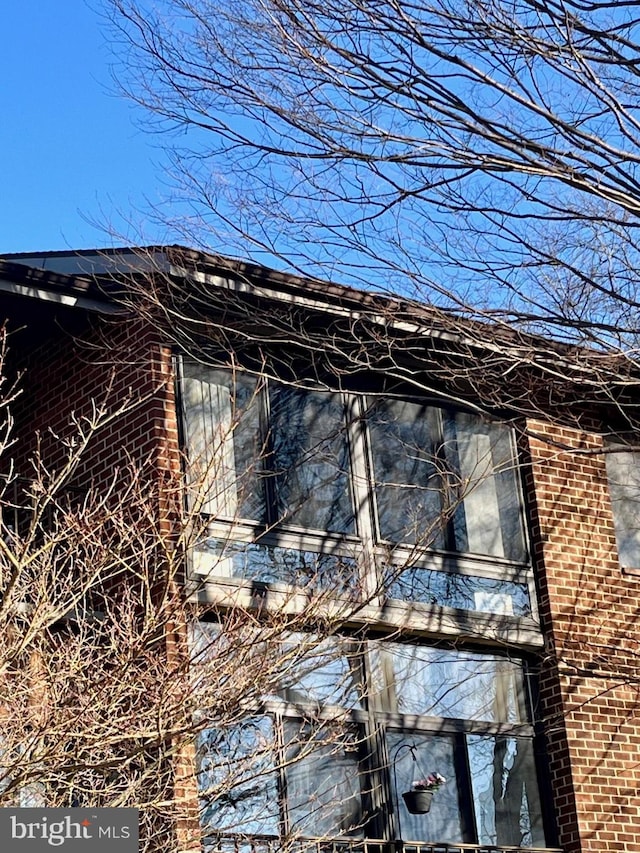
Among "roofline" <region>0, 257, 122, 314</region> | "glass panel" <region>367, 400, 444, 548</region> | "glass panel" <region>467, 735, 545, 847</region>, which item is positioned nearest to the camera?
"roofline" <region>0, 257, 122, 314</region>

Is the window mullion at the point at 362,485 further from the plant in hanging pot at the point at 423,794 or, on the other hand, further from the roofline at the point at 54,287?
the roofline at the point at 54,287

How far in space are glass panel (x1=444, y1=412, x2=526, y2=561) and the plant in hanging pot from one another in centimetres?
227

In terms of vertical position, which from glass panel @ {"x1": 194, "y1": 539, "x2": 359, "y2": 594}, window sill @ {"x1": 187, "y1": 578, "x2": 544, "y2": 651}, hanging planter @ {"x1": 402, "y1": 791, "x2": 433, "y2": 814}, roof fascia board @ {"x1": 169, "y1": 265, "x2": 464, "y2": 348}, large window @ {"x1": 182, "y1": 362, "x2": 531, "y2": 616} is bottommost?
hanging planter @ {"x1": 402, "y1": 791, "x2": 433, "y2": 814}

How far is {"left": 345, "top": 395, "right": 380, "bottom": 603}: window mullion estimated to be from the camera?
39.1 ft

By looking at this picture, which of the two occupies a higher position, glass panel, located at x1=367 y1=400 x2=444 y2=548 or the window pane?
glass panel, located at x1=367 y1=400 x2=444 y2=548

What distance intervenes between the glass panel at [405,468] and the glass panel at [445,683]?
1.01m

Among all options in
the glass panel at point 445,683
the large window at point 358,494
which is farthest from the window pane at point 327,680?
the large window at point 358,494

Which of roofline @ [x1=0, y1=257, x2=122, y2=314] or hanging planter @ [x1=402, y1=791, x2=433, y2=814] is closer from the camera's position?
hanging planter @ [x1=402, y1=791, x2=433, y2=814]

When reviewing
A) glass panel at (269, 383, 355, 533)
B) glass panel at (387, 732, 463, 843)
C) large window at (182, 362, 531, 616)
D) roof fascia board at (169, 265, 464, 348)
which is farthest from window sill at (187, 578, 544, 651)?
roof fascia board at (169, 265, 464, 348)

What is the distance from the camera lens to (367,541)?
39.6ft

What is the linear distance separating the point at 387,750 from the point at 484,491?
2844 mm

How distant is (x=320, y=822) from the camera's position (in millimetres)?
10938

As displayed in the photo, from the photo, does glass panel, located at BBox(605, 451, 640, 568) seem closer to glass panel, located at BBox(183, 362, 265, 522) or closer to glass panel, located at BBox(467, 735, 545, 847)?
glass panel, located at BBox(467, 735, 545, 847)

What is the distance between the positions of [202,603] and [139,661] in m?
1.16
